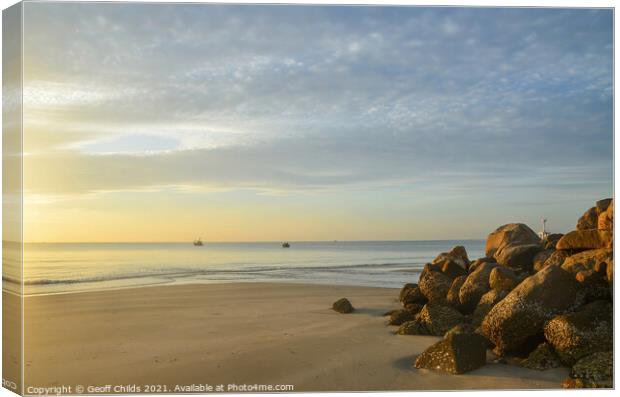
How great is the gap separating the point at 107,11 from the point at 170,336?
4003 millimetres

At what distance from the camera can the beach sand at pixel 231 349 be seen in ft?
19.8

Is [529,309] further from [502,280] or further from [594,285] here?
[502,280]

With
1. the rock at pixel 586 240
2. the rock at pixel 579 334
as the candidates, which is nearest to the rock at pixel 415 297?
the rock at pixel 586 240

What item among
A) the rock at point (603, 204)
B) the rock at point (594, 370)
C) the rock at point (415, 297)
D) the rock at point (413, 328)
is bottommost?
the rock at point (594, 370)

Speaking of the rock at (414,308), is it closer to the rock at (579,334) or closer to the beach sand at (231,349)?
the beach sand at (231,349)

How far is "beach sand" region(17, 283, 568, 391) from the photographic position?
6035 millimetres

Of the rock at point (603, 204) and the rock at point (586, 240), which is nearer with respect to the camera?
the rock at point (586, 240)

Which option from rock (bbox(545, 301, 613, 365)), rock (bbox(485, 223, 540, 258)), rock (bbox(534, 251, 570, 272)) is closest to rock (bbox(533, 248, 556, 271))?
rock (bbox(534, 251, 570, 272))

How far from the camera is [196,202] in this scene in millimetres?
10492

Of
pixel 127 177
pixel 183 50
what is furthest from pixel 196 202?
pixel 183 50

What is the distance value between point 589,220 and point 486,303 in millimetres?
1984

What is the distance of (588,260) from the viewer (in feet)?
23.2

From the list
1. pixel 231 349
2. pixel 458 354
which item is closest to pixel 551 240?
pixel 458 354

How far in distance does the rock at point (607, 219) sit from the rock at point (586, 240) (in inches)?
2.7
